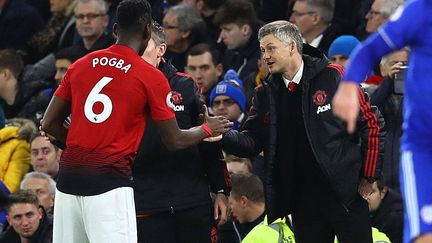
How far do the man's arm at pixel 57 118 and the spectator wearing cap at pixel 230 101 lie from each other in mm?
4001

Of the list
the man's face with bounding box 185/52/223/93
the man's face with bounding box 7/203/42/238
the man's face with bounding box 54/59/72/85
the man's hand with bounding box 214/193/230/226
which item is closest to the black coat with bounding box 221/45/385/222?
the man's hand with bounding box 214/193/230/226

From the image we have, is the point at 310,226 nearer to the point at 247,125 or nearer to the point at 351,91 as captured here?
the point at 247,125

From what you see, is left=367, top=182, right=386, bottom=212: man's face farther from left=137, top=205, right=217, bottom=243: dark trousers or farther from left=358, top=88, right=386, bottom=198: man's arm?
left=137, top=205, right=217, bottom=243: dark trousers

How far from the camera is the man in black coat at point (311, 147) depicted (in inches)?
340

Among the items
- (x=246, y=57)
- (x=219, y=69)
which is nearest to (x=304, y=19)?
(x=246, y=57)

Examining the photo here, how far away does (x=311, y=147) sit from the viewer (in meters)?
8.62

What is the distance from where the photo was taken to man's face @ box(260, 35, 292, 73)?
8664 mm

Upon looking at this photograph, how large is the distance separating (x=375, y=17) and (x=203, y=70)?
76.0 inches

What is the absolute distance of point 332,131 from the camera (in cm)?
864

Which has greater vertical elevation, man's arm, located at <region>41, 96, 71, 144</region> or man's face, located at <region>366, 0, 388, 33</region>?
man's face, located at <region>366, 0, 388, 33</region>

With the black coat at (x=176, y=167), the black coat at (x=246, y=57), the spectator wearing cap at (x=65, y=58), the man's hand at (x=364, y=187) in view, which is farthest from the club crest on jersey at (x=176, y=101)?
the spectator wearing cap at (x=65, y=58)

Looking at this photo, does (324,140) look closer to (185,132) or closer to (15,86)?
(185,132)

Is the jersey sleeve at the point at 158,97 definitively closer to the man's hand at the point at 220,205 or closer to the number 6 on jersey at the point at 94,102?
the number 6 on jersey at the point at 94,102

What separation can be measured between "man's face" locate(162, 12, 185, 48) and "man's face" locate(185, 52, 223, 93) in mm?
636
